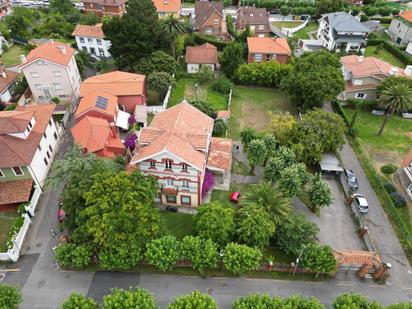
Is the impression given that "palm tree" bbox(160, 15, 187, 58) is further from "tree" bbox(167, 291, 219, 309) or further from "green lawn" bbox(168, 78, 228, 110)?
"tree" bbox(167, 291, 219, 309)

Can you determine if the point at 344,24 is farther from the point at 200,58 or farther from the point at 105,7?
the point at 105,7

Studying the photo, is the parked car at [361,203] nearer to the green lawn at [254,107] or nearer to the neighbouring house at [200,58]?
the green lawn at [254,107]

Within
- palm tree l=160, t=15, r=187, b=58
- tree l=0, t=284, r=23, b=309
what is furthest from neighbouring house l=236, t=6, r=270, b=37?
tree l=0, t=284, r=23, b=309

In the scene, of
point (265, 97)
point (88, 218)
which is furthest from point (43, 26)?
point (88, 218)

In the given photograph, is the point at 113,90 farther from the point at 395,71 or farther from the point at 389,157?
the point at 395,71

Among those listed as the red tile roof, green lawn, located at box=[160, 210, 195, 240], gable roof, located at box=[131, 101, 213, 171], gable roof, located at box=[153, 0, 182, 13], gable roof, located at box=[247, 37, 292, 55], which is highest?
gable roof, located at box=[153, 0, 182, 13]

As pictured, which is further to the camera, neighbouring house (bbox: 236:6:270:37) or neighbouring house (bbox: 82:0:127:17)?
neighbouring house (bbox: 82:0:127:17)

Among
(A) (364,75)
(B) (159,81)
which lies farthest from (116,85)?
(A) (364,75)
